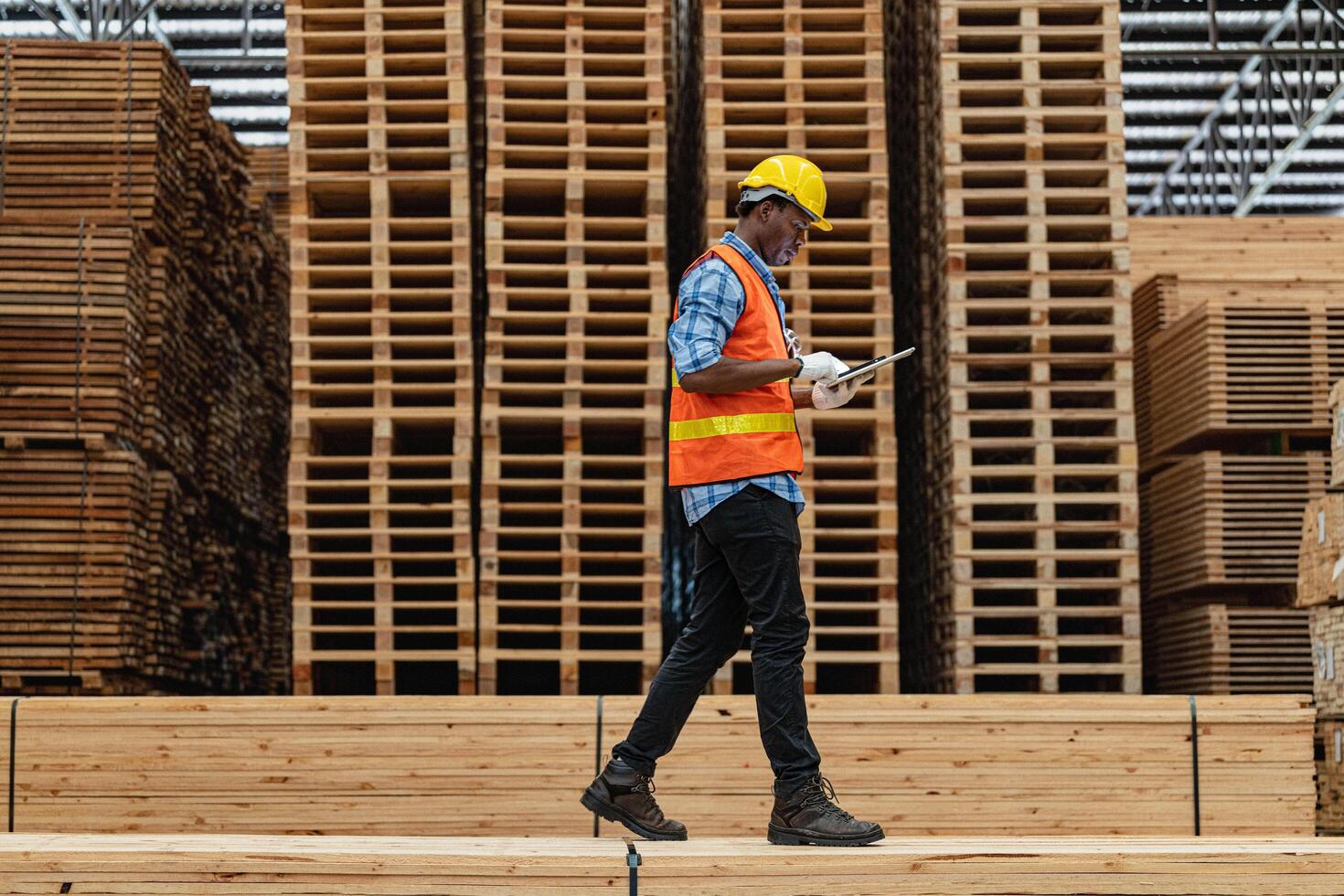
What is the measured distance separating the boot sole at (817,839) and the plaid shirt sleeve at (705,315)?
118 centimetres

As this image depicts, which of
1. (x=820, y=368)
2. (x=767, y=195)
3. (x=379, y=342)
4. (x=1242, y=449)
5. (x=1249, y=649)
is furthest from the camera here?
(x=1242, y=449)

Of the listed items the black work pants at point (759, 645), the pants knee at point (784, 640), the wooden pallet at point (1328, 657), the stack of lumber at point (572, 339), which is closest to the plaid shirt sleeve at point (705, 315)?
the black work pants at point (759, 645)

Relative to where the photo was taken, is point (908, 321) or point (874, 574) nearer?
point (874, 574)

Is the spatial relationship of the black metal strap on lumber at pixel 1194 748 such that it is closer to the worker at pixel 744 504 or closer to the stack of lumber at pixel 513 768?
the stack of lumber at pixel 513 768

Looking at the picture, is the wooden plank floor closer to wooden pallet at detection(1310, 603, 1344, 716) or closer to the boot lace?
the boot lace

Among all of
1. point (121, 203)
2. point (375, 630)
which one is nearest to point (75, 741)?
point (375, 630)

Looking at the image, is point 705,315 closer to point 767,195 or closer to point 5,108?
point 767,195

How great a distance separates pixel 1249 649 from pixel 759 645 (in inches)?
193

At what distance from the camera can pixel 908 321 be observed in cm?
813

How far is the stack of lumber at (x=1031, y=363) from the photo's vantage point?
671cm

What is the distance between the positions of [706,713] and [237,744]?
5.16 feet

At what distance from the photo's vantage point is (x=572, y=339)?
22.4 feet

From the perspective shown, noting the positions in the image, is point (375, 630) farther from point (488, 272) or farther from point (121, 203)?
point (121, 203)

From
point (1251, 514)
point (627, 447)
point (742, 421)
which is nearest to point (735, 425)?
point (742, 421)
